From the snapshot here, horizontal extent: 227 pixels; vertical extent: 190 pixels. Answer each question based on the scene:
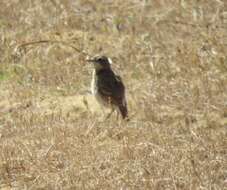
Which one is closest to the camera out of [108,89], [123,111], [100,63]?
[123,111]

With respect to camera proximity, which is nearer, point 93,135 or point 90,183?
point 90,183

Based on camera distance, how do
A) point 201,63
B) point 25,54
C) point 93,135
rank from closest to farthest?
point 93,135, point 201,63, point 25,54

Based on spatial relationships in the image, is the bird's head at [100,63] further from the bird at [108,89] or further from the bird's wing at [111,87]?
the bird's wing at [111,87]

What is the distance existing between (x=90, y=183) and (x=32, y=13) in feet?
26.7

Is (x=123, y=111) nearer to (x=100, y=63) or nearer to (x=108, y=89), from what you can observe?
(x=108, y=89)

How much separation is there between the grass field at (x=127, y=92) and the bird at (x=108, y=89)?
21 cm

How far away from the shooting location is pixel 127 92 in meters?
12.2

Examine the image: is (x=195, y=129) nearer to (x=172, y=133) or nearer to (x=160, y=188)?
(x=172, y=133)

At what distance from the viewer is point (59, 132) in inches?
374

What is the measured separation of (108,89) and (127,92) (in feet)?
3.36

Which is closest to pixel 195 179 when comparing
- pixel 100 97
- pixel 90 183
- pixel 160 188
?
pixel 160 188

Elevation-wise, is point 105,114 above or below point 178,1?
below

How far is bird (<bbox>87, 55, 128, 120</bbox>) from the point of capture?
10.9m

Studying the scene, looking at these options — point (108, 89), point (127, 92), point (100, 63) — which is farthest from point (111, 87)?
point (127, 92)
